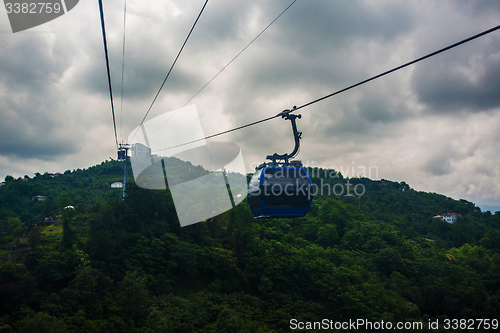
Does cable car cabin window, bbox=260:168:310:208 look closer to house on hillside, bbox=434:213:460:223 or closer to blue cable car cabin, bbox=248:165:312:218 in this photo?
blue cable car cabin, bbox=248:165:312:218

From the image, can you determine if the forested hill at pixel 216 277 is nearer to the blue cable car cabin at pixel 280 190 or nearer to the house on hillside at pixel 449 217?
the blue cable car cabin at pixel 280 190

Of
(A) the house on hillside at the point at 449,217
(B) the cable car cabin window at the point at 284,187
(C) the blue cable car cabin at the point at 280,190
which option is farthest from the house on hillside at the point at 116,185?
(A) the house on hillside at the point at 449,217

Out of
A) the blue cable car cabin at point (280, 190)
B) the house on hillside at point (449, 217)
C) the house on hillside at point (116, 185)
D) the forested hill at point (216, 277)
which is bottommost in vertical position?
the forested hill at point (216, 277)

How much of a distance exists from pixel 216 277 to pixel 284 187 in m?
28.5

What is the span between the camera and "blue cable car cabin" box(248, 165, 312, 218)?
464 inches

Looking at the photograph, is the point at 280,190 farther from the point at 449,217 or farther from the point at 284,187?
the point at 449,217

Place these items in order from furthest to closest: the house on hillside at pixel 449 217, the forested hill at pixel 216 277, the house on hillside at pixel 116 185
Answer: the house on hillside at pixel 449 217 → the house on hillside at pixel 116 185 → the forested hill at pixel 216 277

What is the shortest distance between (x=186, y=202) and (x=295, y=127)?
114 ft

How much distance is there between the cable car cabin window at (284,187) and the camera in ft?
38.7

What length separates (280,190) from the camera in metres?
11.8

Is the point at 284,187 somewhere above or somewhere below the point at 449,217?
below

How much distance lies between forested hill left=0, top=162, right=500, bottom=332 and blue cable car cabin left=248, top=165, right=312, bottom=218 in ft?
50.8

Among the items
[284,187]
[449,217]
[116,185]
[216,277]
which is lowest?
[216,277]

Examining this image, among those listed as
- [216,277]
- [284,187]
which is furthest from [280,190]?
[216,277]
